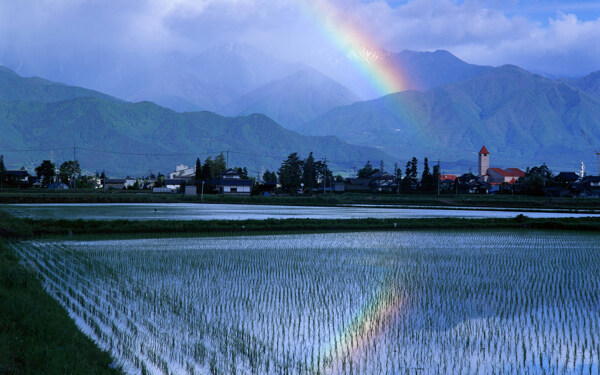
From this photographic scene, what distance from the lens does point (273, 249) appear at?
62.8ft

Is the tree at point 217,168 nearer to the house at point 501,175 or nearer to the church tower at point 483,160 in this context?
the house at point 501,175

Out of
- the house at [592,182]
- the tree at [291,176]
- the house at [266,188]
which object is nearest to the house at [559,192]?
the house at [592,182]

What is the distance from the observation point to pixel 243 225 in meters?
26.8

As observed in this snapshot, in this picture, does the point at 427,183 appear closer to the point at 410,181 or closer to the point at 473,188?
the point at 410,181

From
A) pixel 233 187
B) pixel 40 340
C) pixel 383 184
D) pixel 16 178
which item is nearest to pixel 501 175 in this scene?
pixel 383 184

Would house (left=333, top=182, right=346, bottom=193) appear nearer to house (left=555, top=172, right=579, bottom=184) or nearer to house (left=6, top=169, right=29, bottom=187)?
house (left=555, top=172, right=579, bottom=184)

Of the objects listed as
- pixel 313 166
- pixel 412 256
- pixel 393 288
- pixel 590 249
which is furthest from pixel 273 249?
pixel 313 166

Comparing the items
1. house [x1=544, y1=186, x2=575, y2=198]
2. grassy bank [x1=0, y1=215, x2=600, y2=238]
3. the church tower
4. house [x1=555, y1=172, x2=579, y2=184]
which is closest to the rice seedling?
grassy bank [x1=0, y1=215, x2=600, y2=238]

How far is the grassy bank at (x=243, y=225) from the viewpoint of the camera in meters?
23.7

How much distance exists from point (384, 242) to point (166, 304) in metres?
13.3

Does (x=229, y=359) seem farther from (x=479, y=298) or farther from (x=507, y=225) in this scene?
(x=507, y=225)

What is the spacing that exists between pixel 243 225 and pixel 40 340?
19940mm

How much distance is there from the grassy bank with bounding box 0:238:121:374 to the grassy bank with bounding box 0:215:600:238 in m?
14.0

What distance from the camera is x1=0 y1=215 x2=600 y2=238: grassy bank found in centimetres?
2369
